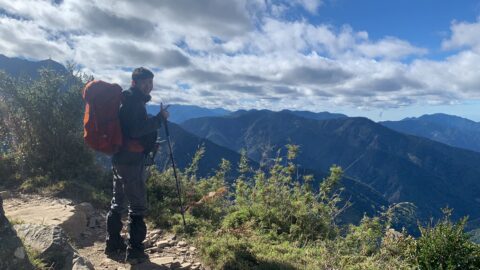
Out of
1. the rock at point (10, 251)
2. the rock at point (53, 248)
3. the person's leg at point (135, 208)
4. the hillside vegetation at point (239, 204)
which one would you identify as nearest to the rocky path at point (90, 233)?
the person's leg at point (135, 208)

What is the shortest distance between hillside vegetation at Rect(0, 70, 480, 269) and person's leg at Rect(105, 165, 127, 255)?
1.42 metres

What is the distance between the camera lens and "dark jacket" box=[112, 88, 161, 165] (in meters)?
5.78

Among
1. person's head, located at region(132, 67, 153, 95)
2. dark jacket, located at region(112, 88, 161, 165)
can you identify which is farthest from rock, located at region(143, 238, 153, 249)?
person's head, located at region(132, 67, 153, 95)

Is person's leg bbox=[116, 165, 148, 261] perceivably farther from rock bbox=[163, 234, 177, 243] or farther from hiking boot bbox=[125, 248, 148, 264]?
rock bbox=[163, 234, 177, 243]

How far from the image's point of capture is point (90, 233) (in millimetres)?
7680

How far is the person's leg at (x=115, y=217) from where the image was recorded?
6250 mm

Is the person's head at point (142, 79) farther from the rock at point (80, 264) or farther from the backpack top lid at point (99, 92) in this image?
the rock at point (80, 264)

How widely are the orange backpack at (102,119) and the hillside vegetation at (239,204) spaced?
2424mm

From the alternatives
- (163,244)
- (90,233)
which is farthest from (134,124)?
(90,233)

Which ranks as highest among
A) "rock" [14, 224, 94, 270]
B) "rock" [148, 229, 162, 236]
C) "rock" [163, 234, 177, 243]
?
"rock" [14, 224, 94, 270]

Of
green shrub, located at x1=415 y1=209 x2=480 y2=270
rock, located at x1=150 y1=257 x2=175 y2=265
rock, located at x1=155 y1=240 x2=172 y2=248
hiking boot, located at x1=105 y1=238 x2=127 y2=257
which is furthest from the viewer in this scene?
rock, located at x1=155 y1=240 x2=172 y2=248

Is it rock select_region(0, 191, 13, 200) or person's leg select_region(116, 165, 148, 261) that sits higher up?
person's leg select_region(116, 165, 148, 261)

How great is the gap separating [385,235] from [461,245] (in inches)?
77.2

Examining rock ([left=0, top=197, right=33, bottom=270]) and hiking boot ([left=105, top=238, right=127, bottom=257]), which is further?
hiking boot ([left=105, top=238, right=127, bottom=257])
